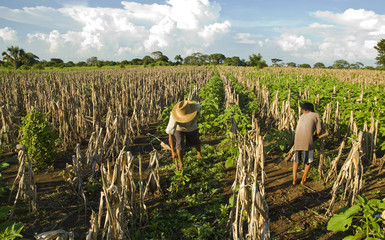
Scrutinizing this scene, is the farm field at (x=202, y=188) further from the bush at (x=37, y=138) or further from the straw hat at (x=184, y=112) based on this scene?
the straw hat at (x=184, y=112)

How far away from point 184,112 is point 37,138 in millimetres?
3236

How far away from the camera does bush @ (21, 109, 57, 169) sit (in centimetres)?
497

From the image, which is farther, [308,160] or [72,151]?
[72,151]

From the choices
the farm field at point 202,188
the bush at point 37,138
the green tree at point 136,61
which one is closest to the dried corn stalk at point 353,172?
the farm field at point 202,188

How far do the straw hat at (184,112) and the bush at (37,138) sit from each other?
2.89 m

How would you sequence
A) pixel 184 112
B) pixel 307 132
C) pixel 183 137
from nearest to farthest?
pixel 307 132
pixel 184 112
pixel 183 137

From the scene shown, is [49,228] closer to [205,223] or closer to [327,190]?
[205,223]

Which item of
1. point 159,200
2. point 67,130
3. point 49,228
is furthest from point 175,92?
point 49,228

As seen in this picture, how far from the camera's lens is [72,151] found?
6332 millimetres

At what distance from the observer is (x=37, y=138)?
504 cm

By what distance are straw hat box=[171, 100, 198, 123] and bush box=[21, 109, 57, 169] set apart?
9.49 ft

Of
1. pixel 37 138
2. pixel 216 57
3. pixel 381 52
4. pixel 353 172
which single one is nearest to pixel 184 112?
pixel 353 172

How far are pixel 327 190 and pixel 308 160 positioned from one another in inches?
24.2

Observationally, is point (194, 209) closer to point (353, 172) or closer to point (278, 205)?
point (278, 205)
